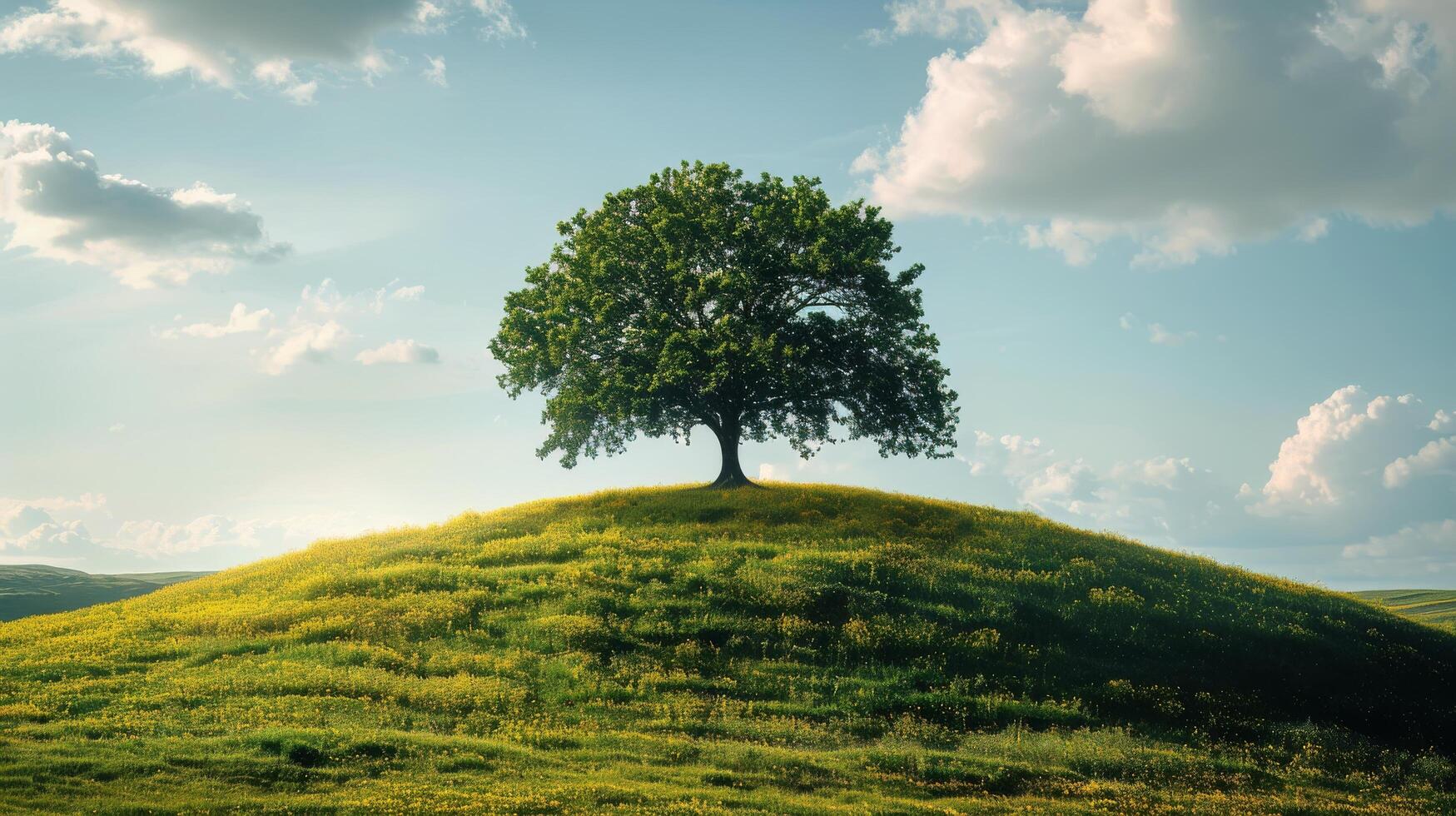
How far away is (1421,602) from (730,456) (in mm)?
76115

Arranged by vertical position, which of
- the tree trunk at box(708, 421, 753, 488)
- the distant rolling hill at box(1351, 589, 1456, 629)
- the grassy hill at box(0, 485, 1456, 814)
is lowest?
the distant rolling hill at box(1351, 589, 1456, 629)

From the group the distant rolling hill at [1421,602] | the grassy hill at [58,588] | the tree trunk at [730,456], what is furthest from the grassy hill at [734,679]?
the grassy hill at [58,588]

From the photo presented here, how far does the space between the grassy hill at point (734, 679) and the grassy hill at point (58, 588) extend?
72.9 meters

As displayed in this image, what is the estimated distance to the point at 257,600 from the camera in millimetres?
35875

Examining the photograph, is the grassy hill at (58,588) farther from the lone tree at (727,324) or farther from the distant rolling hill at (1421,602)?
the distant rolling hill at (1421,602)

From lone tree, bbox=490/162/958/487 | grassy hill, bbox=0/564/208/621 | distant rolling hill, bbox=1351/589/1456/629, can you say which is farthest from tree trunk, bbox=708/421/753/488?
grassy hill, bbox=0/564/208/621

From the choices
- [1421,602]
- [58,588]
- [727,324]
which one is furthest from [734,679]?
[58,588]

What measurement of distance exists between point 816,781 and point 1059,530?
2831 cm

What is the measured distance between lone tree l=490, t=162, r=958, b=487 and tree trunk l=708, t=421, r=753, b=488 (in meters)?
0.09

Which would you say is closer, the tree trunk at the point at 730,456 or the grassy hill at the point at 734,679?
the grassy hill at the point at 734,679

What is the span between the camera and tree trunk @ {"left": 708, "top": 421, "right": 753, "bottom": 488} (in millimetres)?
46844

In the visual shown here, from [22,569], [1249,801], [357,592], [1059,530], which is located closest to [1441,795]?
[1249,801]

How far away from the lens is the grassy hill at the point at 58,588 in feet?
315

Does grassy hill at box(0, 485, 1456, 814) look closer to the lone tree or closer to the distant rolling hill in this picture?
the lone tree
